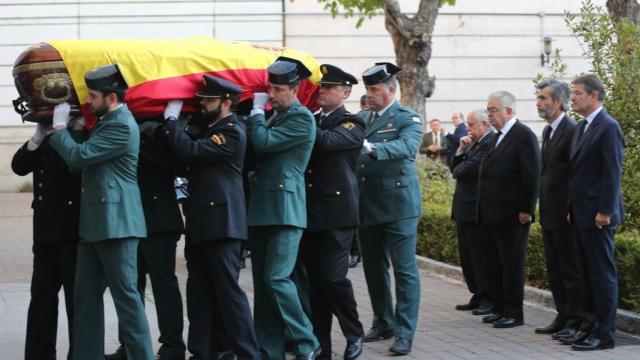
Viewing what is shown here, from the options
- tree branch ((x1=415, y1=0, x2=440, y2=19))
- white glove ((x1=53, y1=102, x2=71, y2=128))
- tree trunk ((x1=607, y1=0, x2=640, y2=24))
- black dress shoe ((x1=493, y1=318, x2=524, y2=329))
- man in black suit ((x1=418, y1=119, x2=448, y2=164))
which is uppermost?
tree branch ((x1=415, y1=0, x2=440, y2=19))

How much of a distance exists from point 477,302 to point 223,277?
3.59 metres

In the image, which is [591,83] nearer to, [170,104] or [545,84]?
[545,84]

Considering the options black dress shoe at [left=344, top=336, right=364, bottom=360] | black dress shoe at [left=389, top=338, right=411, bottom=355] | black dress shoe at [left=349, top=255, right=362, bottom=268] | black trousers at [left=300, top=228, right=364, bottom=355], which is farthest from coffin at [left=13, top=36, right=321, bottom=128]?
black dress shoe at [left=349, top=255, right=362, bottom=268]

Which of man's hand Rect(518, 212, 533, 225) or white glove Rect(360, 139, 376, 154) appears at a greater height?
white glove Rect(360, 139, 376, 154)

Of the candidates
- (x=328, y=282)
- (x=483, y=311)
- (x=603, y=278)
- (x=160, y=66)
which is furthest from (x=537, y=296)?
(x=160, y=66)

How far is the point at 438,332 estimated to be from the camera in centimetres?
942

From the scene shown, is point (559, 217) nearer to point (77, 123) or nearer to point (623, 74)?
point (623, 74)

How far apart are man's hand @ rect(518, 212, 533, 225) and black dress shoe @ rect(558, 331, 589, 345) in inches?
46.9

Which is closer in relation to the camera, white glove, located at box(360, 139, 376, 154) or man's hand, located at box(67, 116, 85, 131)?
man's hand, located at box(67, 116, 85, 131)

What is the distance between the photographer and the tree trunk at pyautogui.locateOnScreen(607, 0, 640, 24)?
1395 centimetres

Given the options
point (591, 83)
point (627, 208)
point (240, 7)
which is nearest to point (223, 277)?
point (591, 83)

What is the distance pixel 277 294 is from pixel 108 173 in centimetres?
140

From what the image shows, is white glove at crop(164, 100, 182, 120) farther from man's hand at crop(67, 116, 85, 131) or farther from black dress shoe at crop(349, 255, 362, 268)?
black dress shoe at crop(349, 255, 362, 268)

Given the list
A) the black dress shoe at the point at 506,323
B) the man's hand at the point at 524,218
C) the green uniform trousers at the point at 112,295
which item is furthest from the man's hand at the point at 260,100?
the black dress shoe at the point at 506,323
